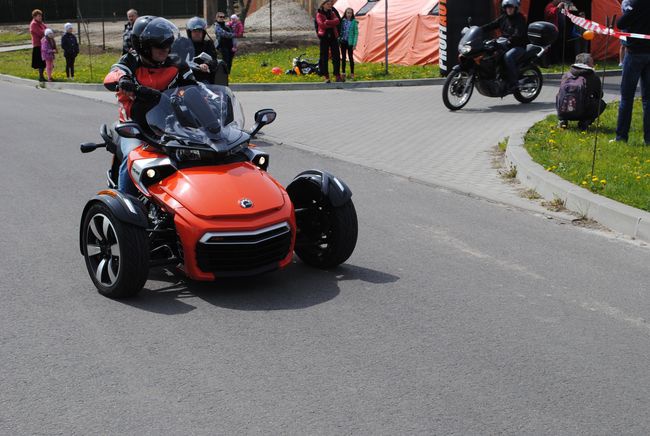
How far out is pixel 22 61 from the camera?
3180cm

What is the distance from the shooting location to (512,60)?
16.3 meters

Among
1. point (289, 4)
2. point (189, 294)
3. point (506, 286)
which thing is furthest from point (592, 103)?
point (289, 4)

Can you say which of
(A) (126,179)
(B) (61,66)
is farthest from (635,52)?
(B) (61,66)

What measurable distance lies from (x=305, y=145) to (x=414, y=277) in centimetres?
642

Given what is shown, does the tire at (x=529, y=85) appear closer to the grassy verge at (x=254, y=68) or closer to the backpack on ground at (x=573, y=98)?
the backpack on ground at (x=573, y=98)

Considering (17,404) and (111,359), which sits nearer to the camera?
(17,404)

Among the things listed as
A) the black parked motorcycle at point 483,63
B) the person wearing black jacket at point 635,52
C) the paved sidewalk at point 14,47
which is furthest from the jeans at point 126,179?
the paved sidewalk at point 14,47

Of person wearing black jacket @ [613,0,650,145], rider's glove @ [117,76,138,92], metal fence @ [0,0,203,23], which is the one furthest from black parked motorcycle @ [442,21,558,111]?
metal fence @ [0,0,203,23]

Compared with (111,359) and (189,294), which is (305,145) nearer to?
(189,294)

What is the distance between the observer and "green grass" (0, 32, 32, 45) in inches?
1623

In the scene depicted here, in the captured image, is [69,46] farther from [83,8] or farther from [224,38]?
[83,8]

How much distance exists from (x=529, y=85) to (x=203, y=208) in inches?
477

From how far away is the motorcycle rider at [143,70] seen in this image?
6785 mm

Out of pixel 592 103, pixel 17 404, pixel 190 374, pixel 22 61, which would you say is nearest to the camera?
pixel 17 404
